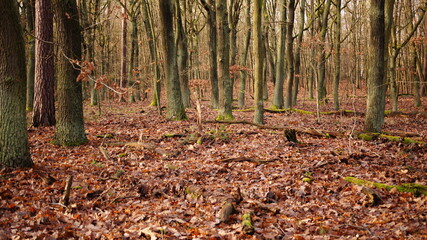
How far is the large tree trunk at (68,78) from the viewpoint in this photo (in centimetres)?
775

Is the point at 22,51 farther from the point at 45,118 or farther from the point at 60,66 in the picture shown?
the point at 45,118

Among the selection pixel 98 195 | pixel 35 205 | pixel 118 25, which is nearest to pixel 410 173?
pixel 98 195

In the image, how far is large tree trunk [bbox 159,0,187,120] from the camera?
1261cm

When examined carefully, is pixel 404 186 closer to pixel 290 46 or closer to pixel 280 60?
pixel 290 46

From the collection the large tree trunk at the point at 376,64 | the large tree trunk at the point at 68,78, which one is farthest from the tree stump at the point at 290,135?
the large tree trunk at the point at 68,78

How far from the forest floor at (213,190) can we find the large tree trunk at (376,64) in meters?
1.06

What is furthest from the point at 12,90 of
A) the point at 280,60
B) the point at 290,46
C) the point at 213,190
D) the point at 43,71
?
the point at 280,60

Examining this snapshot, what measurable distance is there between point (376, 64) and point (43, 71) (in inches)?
443

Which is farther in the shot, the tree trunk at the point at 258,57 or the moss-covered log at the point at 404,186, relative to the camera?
the tree trunk at the point at 258,57

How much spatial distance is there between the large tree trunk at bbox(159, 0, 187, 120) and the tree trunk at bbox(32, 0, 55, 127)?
432 cm

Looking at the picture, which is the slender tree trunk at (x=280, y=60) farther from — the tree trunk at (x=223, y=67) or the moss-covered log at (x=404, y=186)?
the moss-covered log at (x=404, y=186)

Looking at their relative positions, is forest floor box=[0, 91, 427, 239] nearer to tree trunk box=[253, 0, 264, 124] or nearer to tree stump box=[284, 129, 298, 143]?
tree stump box=[284, 129, 298, 143]

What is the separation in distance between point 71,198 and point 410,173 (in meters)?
6.44

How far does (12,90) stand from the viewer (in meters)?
5.76
